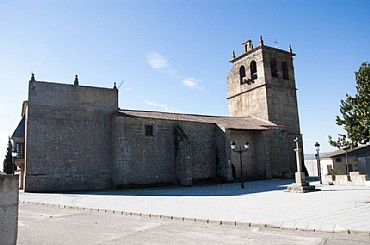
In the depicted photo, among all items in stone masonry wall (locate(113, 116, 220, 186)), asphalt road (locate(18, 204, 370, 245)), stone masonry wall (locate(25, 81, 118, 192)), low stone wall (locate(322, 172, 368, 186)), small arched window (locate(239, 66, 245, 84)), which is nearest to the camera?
asphalt road (locate(18, 204, 370, 245))

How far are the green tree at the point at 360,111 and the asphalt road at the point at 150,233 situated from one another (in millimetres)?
7089

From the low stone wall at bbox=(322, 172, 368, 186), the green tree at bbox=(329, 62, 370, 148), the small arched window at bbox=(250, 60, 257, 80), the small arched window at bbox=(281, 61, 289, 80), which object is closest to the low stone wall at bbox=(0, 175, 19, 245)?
the green tree at bbox=(329, 62, 370, 148)

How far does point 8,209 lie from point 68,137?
634 inches

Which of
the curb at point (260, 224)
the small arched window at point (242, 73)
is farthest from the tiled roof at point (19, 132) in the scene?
the small arched window at point (242, 73)

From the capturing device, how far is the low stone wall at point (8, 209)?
3.43 meters

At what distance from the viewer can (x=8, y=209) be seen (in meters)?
3.48

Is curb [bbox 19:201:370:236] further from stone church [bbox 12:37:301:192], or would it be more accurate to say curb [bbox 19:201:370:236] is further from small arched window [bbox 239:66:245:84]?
small arched window [bbox 239:66:245:84]

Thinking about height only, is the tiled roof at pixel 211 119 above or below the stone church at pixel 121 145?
above

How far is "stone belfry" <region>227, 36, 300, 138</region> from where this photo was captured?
28641 mm

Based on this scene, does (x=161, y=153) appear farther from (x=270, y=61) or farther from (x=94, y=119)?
(x=270, y=61)

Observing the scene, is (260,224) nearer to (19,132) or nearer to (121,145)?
(121,145)

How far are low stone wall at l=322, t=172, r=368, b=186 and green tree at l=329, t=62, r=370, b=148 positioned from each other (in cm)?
482

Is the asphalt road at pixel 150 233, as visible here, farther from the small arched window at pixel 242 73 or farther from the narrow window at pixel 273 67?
the small arched window at pixel 242 73

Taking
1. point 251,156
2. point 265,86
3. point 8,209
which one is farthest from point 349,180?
point 8,209
